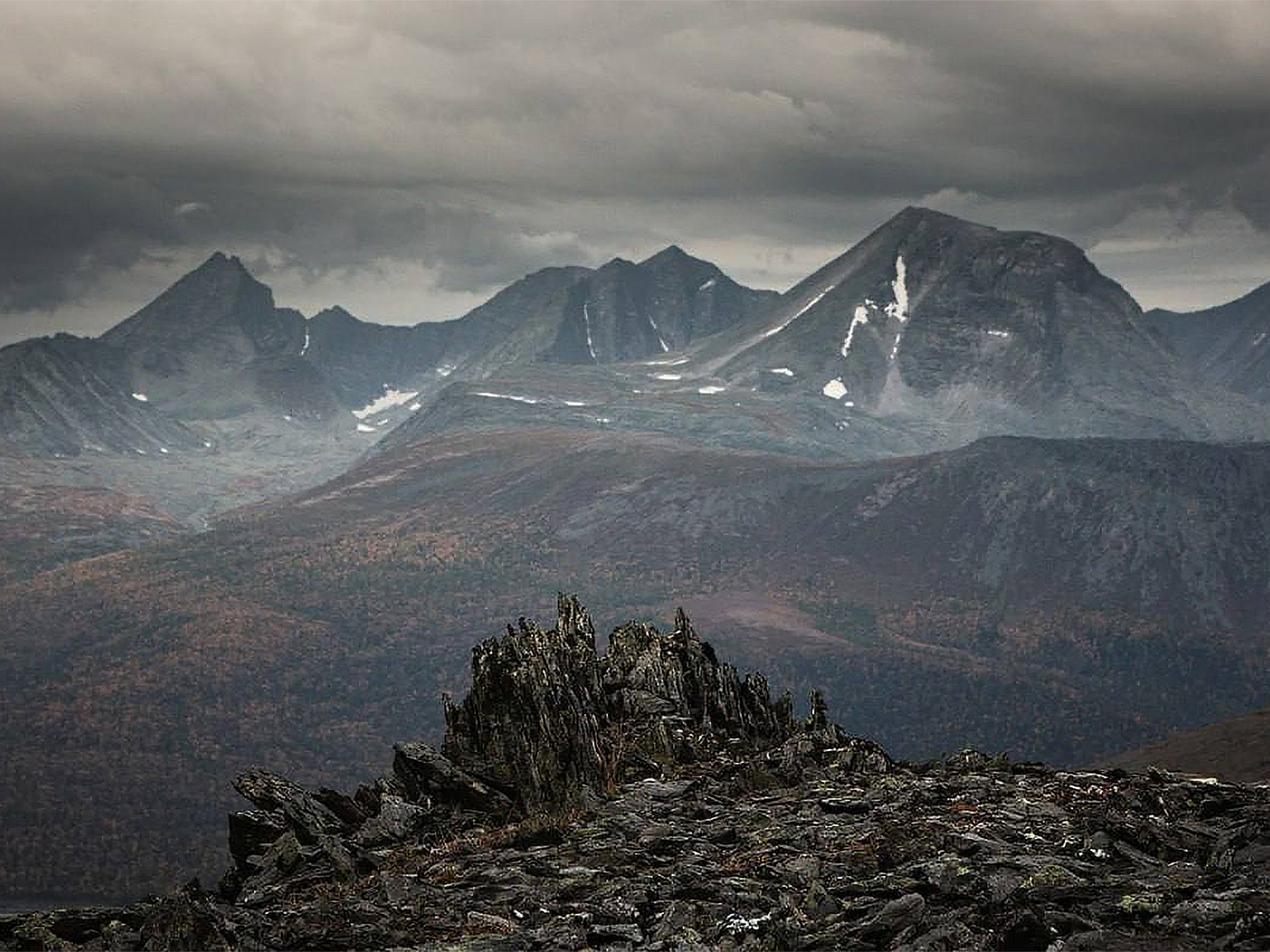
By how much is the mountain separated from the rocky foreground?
295 ft

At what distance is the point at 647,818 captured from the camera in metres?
49.1

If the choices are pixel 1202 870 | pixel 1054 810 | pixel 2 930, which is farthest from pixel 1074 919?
pixel 2 930

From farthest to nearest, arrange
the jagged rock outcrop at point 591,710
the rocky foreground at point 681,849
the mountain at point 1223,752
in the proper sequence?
1. the mountain at point 1223,752
2. the jagged rock outcrop at point 591,710
3. the rocky foreground at point 681,849

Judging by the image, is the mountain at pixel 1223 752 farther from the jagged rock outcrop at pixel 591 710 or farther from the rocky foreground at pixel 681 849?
the rocky foreground at pixel 681 849

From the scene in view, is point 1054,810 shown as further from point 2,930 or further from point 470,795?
point 2,930

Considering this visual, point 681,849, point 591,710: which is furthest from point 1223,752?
point 681,849

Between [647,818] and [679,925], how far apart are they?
13.5 meters

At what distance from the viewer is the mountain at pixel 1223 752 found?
146500 millimetres

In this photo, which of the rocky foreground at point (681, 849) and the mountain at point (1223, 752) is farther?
the mountain at point (1223, 752)

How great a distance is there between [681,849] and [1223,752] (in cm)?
13857

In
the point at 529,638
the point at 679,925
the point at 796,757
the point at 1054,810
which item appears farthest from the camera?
the point at 529,638

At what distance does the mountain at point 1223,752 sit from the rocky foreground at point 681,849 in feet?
295

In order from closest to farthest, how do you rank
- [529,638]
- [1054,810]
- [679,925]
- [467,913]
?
[679,925] < [467,913] < [1054,810] < [529,638]

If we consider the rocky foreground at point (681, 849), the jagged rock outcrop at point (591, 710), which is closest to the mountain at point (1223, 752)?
the jagged rock outcrop at point (591, 710)
